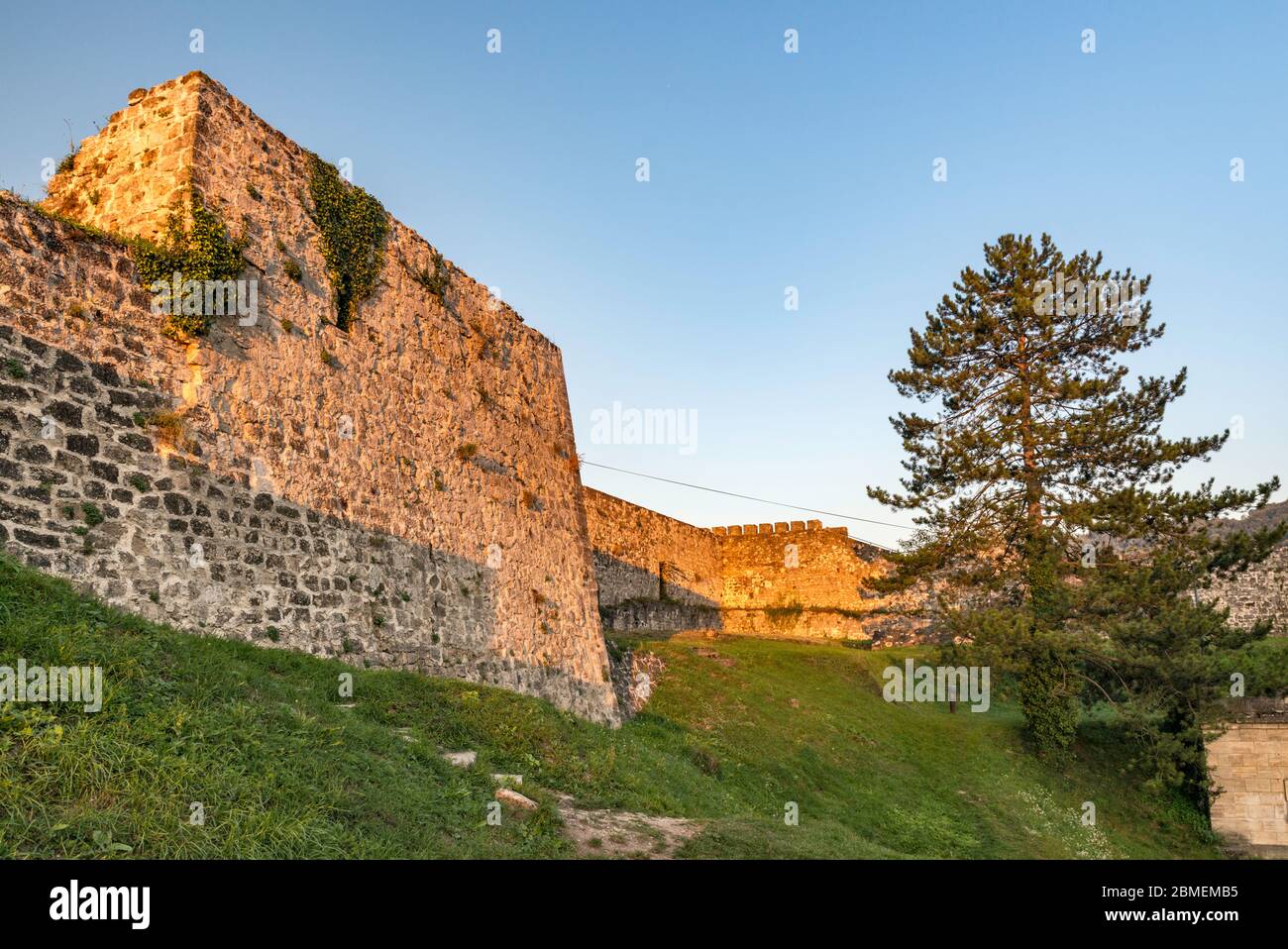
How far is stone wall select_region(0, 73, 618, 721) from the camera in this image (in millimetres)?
9109

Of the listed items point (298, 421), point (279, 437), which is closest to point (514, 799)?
point (279, 437)

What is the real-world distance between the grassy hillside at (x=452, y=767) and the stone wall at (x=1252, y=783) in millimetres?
857

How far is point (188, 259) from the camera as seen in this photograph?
10492mm

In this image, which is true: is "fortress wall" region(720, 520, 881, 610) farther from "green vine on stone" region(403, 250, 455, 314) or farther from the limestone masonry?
"green vine on stone" region(403, 250, 455, 314)

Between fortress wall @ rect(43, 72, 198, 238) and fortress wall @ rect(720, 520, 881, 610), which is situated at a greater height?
fortress wall @ rect(43, 72, 198, 238)

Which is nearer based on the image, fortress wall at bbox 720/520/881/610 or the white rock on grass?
the white rock on grass

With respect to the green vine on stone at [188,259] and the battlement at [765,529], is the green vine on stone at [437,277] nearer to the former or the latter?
the green vine on stone at [188,259]

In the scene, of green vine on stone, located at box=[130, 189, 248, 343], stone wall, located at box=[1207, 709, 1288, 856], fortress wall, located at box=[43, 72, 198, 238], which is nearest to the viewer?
green vine on stone, located at box=[130, 189, 248, 343]

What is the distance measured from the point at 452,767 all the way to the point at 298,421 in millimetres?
5786

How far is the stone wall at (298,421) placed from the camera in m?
9.11

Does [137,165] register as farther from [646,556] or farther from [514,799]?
[646,556]

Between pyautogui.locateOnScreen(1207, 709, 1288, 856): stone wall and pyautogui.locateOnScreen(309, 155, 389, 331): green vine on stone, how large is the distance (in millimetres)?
21481

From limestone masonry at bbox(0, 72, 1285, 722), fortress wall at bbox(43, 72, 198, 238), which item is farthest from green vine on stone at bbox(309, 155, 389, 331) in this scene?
fortress wall at bbox(43, 72, 198, 238)

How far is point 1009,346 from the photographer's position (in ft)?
77.7
